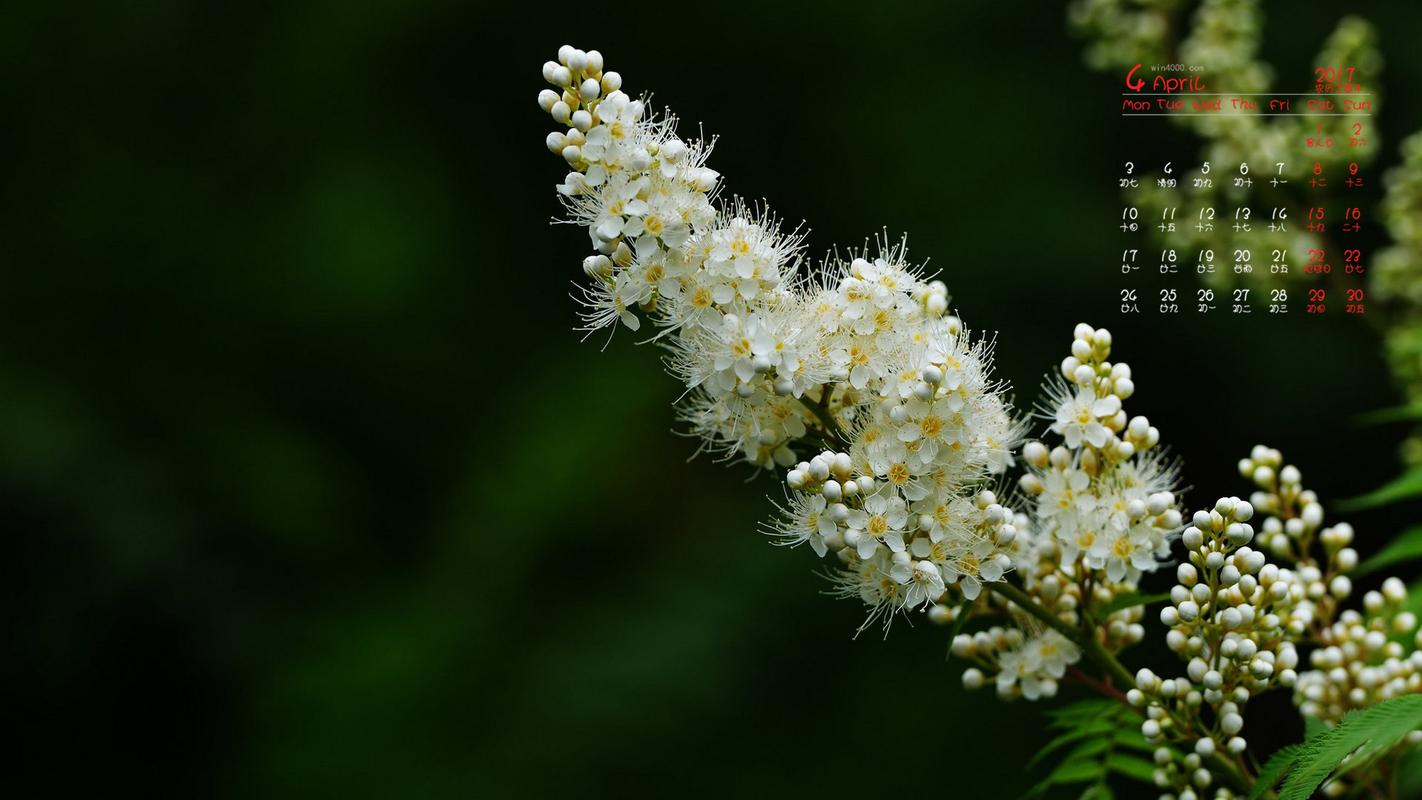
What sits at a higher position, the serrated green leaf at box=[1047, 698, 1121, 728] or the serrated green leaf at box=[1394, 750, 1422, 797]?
the serrated green leaf at box=[1394, 750, 1422, 797]

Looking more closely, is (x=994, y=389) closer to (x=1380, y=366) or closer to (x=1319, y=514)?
(x=1319, y=514)

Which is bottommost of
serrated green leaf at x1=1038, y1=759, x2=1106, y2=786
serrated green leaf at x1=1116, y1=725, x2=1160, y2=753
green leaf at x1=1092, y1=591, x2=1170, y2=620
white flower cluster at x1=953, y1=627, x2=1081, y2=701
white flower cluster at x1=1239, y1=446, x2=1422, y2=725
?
serrated green leaf at x1=1038, y1=759, x2=1106, y2=786

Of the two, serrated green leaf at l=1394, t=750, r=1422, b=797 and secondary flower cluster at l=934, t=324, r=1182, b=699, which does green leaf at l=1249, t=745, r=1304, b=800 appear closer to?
secondary flower cluster at l=934, t=324, r=1182, b=699

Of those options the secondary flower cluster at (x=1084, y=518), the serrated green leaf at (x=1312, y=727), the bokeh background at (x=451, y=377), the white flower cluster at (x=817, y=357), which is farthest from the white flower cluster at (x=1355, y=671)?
the bokeh background at (x=451, y=377)

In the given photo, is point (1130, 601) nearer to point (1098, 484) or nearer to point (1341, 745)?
point (1098, 484)
